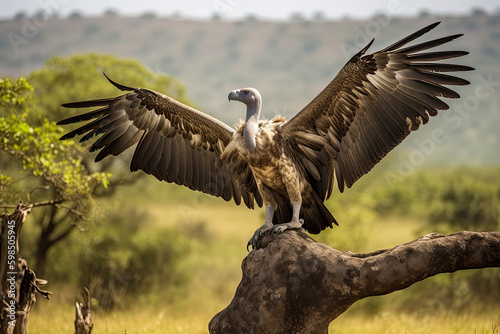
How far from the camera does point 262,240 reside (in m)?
6.93

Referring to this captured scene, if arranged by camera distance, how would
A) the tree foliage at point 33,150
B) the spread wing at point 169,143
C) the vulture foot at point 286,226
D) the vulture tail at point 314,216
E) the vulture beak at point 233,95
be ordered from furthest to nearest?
the tree foliage at point 33,150 < the spread wing at point 169,143 < the vulture tail at point 314,216 < the vulture beak at point 233,95 < the vulture foot at point 286,226

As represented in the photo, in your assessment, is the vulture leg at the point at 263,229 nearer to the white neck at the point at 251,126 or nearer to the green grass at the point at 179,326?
the white neck at the point at 251,126

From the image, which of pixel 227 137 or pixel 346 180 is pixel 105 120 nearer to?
pixel 227 137

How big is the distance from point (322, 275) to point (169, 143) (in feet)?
10.5

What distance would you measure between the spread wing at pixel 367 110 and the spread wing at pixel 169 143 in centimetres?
113

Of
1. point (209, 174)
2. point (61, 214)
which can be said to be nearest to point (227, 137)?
point (209, 174)

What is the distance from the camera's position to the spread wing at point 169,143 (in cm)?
798

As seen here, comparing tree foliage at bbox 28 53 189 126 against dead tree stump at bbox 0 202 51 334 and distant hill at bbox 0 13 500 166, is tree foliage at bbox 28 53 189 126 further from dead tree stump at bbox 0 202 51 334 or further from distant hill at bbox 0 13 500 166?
distant hill at bbox 0 13 500 166

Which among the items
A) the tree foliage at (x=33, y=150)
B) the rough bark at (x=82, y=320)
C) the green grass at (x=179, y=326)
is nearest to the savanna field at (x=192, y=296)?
the green grass at (x=179, y=326)

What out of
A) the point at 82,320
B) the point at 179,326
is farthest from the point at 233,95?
the point at 179,326

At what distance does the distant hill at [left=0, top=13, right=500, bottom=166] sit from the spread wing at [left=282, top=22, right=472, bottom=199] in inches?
2826

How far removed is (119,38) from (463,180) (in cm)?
10409

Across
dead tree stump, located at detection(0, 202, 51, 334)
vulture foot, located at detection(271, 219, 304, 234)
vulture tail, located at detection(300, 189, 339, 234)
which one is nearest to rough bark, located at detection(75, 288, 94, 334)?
dead tree stump, located at detection(0, 202, 51, 334)

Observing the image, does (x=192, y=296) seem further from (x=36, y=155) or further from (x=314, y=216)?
(x=314, y=216)
